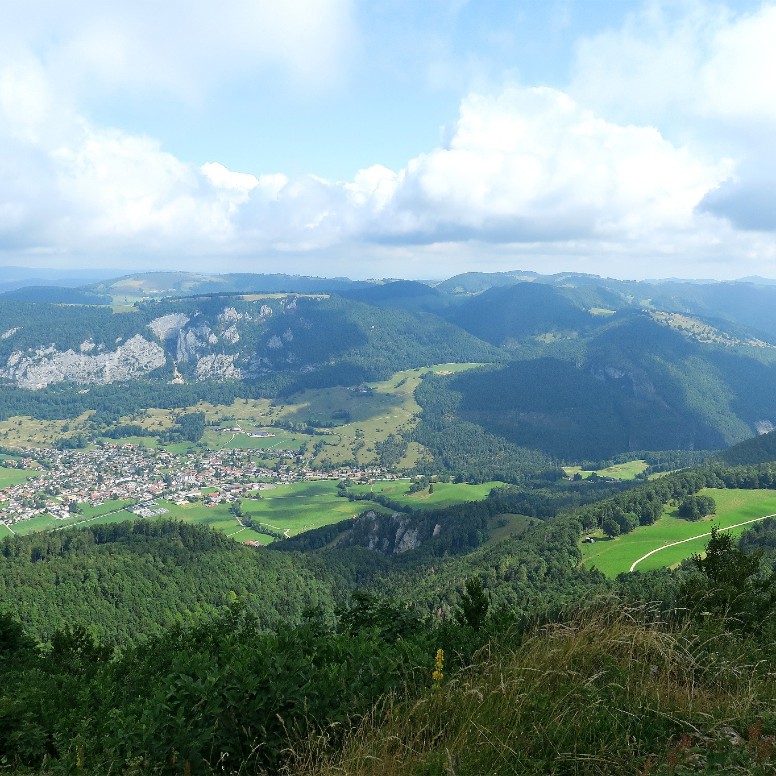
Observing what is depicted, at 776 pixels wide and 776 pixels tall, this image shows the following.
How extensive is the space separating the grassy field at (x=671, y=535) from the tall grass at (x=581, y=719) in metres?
78.9

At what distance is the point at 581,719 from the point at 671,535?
106384 mm

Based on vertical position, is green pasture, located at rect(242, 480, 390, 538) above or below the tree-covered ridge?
below

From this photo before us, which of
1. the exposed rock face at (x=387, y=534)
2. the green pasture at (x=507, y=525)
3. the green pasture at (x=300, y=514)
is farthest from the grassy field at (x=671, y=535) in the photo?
the green pasture at (x=300, y=514)

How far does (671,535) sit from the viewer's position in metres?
95.9

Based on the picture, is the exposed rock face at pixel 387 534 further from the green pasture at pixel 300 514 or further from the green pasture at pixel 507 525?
the green pasture at pixel 300 514

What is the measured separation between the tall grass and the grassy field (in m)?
78.9

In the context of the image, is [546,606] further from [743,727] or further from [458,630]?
[743,727]

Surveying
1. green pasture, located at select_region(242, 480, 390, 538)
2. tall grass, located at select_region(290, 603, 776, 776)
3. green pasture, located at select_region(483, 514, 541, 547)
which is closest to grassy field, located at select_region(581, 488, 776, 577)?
green pasture, located at select_region(483, 514, 541, 547)

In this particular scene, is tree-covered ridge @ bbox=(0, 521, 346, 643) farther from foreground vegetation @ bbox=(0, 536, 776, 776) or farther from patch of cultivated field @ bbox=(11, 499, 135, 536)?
foreground vegetation @ bbox=(0, 536, 776, 776)

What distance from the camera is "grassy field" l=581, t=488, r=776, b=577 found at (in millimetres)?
82250

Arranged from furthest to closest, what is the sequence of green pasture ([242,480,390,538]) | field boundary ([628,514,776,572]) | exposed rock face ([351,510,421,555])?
green pasture ([242,480,390,538]), exposed rock face ([351,510,421,555]), field boundary ([628,514,776,572])

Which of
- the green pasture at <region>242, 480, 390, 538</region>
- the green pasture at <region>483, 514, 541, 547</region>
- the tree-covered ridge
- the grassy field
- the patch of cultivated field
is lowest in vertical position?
the green pasture at <region>242, 480, 390, 538</region>

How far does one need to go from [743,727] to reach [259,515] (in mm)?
195179

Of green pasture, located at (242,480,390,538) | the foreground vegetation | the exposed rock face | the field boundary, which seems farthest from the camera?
green pasture, located at (242,480,390,538)
